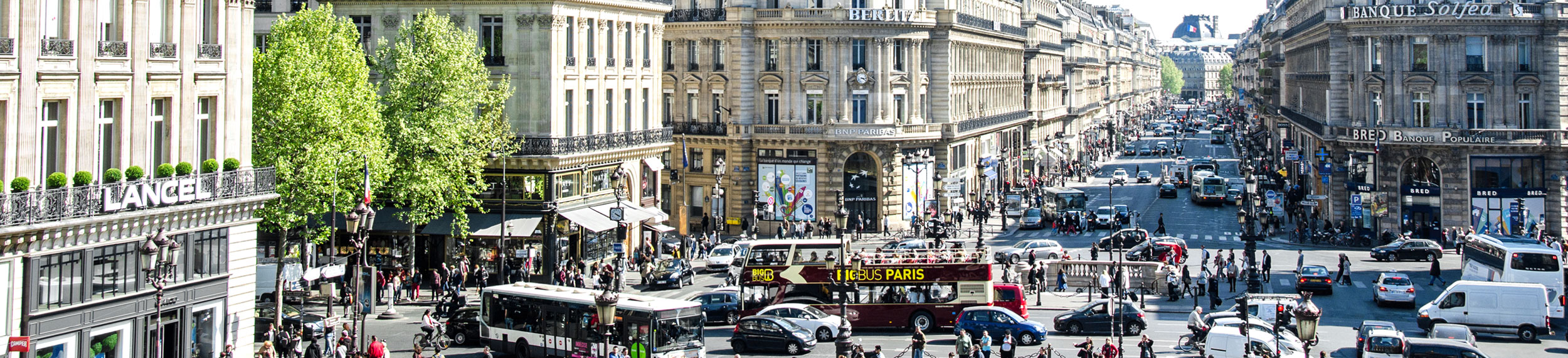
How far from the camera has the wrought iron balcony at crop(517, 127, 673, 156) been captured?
57.7m

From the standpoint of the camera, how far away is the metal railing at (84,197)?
31062 millimetres

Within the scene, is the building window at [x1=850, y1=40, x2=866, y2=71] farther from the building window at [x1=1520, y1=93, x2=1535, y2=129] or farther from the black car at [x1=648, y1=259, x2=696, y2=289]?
the building window at [x1=1520, y1=93, x2=1535, y2=129]

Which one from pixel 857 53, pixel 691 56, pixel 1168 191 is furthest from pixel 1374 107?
pixel 691 56

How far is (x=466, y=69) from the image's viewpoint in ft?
174

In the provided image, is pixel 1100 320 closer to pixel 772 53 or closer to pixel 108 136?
pixel 108 136

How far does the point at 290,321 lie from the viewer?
44469mm

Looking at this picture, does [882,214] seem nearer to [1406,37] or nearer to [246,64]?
[1406,37]

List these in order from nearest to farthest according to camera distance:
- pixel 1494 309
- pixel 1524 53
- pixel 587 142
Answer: pixel 1494 309 < pixel 587 142 < pixel 1524 53

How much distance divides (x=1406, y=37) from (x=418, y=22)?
46232 millimetres

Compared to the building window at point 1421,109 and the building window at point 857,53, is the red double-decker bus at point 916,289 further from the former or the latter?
the building window at point 1421,109

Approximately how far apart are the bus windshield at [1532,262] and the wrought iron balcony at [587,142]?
32055mm

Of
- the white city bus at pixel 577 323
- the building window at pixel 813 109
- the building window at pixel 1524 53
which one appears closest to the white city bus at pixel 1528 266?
the building window at pixel 1524 53

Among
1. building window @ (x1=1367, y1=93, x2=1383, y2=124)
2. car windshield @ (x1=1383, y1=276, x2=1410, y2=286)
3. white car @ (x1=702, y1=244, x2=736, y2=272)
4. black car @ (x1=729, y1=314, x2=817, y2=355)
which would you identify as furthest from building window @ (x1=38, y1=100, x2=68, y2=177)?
building window @ (x1=1367, y1=93, x2=1383, y2=124)

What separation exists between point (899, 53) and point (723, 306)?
32.2 m
